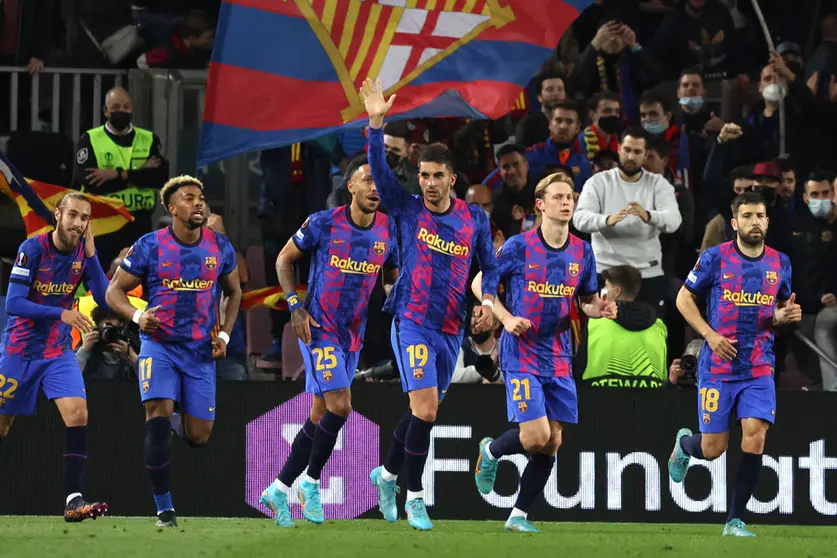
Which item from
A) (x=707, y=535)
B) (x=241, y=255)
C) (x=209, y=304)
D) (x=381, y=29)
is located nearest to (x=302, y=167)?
(x=241, y=255)

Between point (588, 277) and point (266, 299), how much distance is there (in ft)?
12.1

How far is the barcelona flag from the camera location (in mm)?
13797

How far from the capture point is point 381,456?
1372 centimetres

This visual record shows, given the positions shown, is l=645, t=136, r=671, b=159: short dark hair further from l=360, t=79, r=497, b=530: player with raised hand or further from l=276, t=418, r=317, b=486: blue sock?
l=276, t=418, r=317, b=486: blue sock

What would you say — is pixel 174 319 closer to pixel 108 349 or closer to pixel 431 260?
pixel 431 260

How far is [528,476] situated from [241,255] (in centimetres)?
487

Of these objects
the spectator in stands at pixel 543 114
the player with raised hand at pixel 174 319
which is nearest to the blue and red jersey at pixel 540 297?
the player with raised hand at pixel 174 319

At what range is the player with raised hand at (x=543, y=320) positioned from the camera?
11.6 m

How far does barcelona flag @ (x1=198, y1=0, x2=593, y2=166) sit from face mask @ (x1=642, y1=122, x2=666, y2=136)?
1.45 meters

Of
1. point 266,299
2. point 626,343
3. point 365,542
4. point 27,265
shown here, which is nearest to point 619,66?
point 626,343

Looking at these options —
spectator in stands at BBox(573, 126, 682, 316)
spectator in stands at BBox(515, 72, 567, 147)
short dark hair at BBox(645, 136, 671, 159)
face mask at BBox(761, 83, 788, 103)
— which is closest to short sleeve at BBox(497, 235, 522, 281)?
spectator in stands at BBox(573, 126, 682, 316)

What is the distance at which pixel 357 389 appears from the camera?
13727mm

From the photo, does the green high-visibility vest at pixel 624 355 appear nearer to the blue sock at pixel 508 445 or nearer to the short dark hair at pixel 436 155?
the blue sock at pixel 508 445

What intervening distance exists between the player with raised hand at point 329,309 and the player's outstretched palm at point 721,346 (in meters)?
2.27
